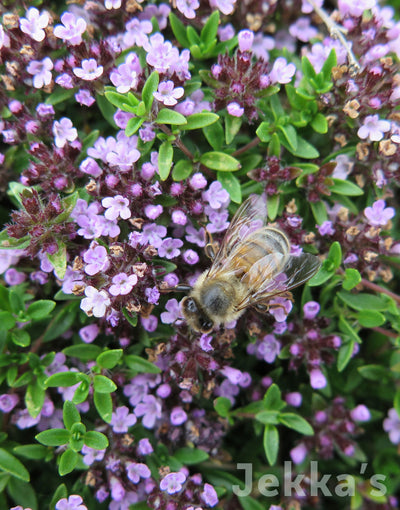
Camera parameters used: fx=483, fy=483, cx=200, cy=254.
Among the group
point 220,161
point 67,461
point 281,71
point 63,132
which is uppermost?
point 281,71

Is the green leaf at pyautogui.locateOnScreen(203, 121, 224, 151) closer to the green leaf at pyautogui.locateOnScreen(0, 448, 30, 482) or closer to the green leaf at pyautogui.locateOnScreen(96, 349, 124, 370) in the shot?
the green leaf at pyautogui.locateOnScreen(96, 349, 124, 370)

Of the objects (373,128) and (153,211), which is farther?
(373,128)

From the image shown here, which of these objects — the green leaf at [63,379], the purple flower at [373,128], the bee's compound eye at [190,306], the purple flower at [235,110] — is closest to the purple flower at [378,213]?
the purple flower at [373,128]

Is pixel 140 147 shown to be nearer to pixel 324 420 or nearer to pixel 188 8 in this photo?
pixel 188 8

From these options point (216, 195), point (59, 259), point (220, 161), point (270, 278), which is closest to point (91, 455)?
point (59, 259)

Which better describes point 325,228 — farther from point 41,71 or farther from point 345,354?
point 41,71

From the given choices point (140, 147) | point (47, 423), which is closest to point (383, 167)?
point (140, 147)

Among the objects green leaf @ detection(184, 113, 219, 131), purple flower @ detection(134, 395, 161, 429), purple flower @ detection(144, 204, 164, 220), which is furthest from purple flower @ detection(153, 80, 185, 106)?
purple flower @ detection(134, 395, 161, 429)

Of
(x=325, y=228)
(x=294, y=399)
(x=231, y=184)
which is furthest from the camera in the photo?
(x=294, y=399)
